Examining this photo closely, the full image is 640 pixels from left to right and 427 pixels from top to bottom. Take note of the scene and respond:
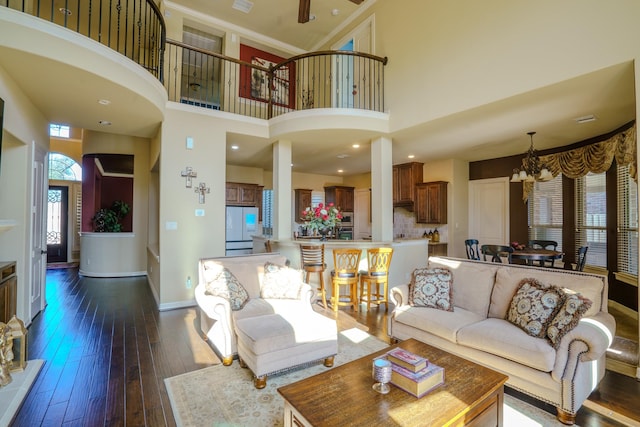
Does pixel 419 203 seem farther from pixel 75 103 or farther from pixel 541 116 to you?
pixel 75 103

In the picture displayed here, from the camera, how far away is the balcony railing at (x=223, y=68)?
17.0 feet

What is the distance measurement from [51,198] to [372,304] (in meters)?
10.0

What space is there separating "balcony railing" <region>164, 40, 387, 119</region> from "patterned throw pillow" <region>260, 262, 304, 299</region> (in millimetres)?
3413

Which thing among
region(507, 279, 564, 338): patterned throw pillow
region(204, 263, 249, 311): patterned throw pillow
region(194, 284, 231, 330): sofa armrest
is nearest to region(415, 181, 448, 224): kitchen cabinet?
region(507, 279, 564, 338): patterned throw pillow

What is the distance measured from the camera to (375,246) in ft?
16.6

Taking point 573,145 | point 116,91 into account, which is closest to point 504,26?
point 573,145

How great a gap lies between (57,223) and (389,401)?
36.5 feet

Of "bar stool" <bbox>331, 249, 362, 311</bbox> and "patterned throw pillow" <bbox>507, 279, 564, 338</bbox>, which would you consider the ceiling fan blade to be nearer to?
"bar stool" <bbox>331, 249, 362, 311</bbox>

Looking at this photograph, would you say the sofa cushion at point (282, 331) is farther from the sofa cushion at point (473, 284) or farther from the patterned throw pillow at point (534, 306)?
the patterned throw pillow at point (534, 306)

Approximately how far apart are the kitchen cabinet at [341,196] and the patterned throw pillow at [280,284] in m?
5.83

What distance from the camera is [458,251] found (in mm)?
7352

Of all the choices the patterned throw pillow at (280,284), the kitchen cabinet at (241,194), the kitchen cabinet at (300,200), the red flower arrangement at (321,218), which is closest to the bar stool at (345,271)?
the red flower arrangement at (321,218)

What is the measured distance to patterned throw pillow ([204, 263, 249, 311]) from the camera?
3.06m

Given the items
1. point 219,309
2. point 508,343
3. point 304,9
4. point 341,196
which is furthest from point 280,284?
point 341,196
